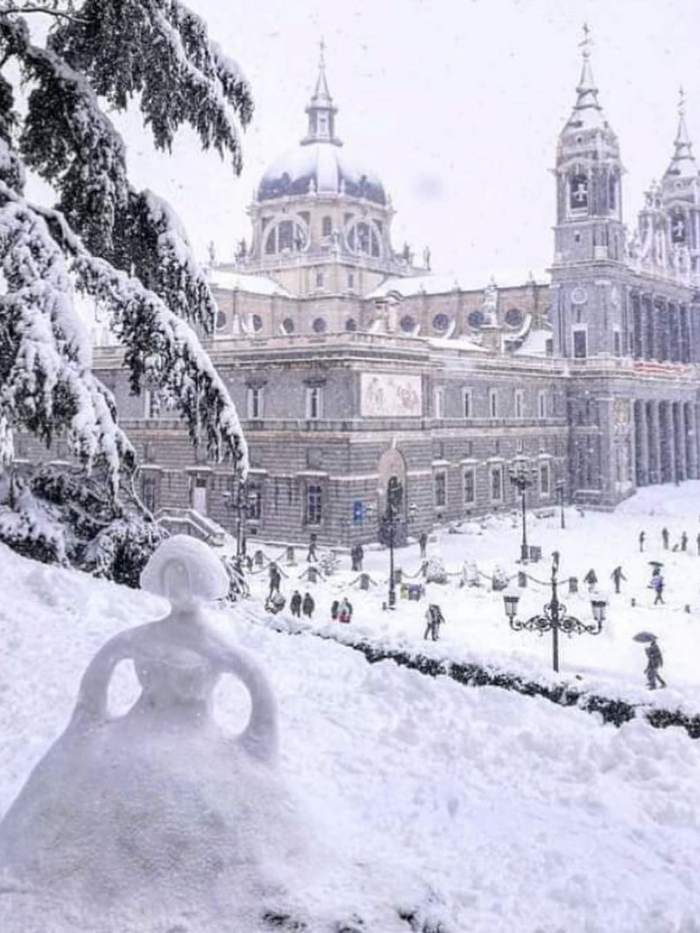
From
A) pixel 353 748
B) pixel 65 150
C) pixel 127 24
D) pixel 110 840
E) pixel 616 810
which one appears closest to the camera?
pixel 110 840

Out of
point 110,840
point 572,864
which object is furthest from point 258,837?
Result: point 572,864

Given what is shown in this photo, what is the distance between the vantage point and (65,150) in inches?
361

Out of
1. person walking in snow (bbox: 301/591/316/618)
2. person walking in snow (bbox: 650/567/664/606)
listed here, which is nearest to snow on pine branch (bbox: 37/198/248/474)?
person walking in snow (bbox: 301/591/316/618)

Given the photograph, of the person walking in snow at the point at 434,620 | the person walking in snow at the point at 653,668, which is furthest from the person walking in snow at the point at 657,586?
the person walking in snow at the point at 653,668

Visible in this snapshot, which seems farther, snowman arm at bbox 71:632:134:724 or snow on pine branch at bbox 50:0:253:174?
snow on pine branch at bbox 50:0:253:174

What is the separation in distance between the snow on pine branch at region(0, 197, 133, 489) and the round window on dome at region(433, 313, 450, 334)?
2012 inches

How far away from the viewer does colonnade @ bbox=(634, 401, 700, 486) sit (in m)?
52.0

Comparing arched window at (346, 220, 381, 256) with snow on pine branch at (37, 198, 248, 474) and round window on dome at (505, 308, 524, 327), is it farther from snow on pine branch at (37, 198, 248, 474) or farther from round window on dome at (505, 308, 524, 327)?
snow on pine branch at (37, 198, 248, 474)

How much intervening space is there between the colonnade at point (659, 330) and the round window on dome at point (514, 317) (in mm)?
6389

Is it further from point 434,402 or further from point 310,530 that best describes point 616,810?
point 434,402

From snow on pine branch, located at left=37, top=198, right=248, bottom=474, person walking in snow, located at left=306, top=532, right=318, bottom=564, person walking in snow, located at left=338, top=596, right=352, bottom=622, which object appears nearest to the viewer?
snow on pine branch, located at left=37, top=198, right=248, bottom=474

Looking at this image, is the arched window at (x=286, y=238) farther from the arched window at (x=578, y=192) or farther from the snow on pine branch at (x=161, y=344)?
the snow on pine branch at (x=161, y=344)

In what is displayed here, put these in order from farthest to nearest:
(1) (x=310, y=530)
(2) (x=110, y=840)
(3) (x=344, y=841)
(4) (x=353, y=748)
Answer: (1) (x=310, y=530) < (4) (x=353, y=748) < (3) (x=344, y=841) < (2) (x=110, y=840)

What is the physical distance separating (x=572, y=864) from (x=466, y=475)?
34.6 m
